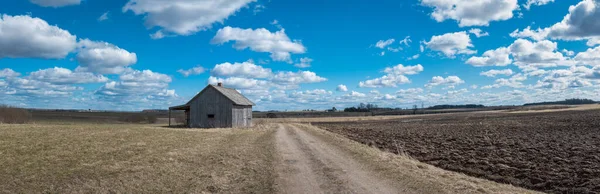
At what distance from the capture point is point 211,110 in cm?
5497

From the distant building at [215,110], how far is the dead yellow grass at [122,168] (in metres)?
31.6

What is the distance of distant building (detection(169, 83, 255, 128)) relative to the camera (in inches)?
2124

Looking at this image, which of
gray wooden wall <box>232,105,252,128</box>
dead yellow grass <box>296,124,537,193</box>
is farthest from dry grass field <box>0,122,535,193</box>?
gray wooden wall <box>232,105,252,128</box>

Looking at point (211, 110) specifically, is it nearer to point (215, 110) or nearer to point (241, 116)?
point (215, 110)

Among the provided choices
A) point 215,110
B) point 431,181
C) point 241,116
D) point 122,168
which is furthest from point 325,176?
point 241,116

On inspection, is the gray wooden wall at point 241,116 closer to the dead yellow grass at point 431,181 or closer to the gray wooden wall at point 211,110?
the gray wooden wall at point 211,110

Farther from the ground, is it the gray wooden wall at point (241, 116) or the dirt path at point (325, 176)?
the gray wooden wall at point (241, 116)

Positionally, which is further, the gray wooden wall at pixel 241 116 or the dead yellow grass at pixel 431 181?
the gray wooden wall at pixel 241 116

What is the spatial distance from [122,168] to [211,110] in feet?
132

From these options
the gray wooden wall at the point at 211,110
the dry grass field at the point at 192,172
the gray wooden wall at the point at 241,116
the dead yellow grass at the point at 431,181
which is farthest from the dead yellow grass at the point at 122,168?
the gray wooden wall at the point at 241,116

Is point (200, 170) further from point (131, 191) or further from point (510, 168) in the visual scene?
point (510, 168)

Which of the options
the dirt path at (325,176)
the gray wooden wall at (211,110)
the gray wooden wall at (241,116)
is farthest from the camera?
the gray wooden wall at (241,116)

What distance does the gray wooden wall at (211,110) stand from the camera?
53.9 metres

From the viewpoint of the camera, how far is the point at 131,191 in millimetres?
12133
